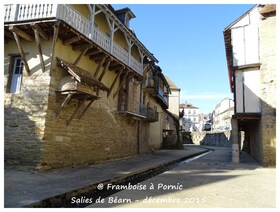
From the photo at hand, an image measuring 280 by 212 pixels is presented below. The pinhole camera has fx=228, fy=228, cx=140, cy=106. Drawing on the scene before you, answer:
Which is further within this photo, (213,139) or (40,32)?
(213,139)

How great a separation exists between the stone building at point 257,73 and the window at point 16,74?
10.9 meters

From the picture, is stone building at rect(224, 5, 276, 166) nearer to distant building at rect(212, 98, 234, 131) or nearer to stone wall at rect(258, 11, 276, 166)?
stone wall at rect(258, 11, 276, 166)

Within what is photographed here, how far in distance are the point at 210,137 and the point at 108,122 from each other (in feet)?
111

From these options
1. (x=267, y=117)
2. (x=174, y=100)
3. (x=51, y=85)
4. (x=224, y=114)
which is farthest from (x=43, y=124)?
(x=224, y=114)

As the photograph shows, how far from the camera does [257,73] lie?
41.3 ft

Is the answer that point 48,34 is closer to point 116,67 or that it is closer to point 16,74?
point 16,74

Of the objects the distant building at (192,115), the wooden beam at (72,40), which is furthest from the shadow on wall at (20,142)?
the distant building at (192,115)

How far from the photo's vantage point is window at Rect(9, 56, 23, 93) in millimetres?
9234

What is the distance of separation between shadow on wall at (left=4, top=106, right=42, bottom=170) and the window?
899 mm

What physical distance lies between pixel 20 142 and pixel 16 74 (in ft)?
9.45

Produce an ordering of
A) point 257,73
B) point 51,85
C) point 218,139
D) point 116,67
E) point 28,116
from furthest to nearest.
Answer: point 218,139
point 116,67
point 257,73
point 51,85
point 28,116

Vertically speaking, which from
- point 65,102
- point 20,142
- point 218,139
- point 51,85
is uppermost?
point 51,85

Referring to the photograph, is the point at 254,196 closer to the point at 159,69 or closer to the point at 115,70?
the point at 115,70

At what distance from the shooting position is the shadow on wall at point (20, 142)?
8.19 metres
